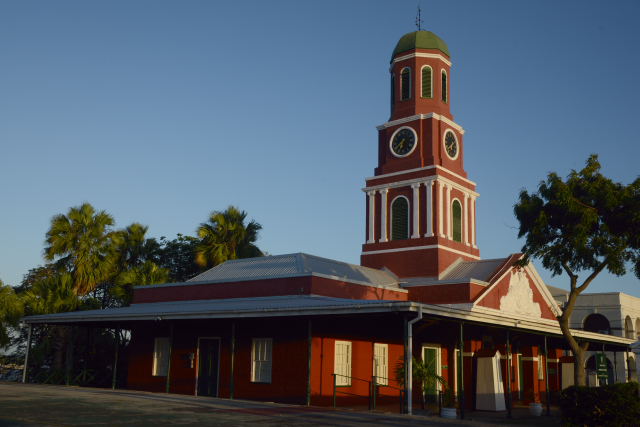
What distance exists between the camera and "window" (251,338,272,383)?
21.8 metres

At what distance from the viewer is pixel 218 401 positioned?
1881 cm

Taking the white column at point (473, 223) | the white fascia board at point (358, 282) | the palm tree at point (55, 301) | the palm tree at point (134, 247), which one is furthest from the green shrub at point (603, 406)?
the palm tree at point (134, 247)

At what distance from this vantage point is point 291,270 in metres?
26.6

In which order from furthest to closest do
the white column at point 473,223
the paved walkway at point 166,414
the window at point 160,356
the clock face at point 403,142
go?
1. the white column at point 473,223
2. the clock face at point 403,142
3. the window at point 160,356
4. the paved walkway at point 166,414

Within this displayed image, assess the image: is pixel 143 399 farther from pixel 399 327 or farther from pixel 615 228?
pixel 615 228

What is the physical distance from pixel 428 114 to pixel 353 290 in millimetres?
10739

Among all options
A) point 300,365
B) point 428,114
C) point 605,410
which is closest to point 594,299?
point 428,114

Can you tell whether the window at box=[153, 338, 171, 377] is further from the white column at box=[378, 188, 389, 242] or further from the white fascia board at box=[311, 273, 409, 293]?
the white column at box=[378, 188, 389, 242]

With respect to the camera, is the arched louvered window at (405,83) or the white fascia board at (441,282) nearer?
the white fascia board at (441,282)

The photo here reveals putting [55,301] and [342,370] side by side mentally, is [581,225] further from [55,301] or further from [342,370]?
[55,301]

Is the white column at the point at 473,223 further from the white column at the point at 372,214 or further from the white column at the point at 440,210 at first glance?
the white column at the point at 372,214

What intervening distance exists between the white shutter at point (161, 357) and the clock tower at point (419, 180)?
1092 centimetres

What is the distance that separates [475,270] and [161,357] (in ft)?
47.1

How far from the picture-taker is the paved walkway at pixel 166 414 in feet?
44.1
